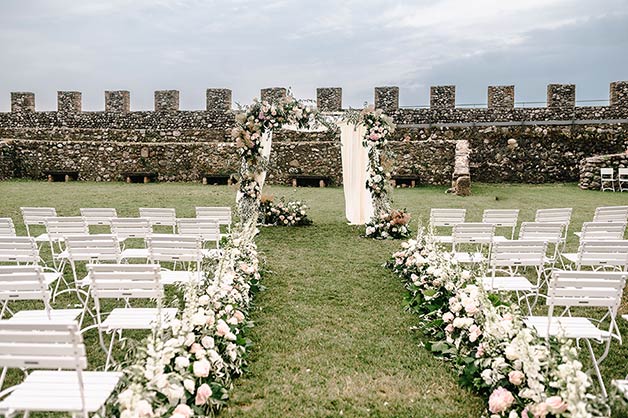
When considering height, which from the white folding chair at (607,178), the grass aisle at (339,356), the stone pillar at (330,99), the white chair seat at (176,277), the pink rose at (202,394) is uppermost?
the stone pillar at (330,99)

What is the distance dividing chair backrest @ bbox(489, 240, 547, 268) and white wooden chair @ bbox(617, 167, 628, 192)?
14604 mm

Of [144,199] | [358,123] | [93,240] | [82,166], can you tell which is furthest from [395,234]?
[82,166]

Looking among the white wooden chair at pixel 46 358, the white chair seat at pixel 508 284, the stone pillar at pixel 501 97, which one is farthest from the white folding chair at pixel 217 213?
the stone pillar at pixel 501 97

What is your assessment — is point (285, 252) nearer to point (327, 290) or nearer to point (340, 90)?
point (327, 290)

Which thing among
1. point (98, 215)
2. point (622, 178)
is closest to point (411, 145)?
point (622, 178)

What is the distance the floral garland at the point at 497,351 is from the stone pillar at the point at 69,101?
2266cm

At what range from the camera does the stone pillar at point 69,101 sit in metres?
24.4

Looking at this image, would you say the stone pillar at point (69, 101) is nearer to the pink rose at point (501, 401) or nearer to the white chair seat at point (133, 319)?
the white chair seat at point (133, 319)

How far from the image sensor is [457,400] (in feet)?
12.1

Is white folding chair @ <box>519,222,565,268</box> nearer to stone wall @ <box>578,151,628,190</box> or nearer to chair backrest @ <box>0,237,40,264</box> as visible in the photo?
chair backrest @ <box>0,237,40,264</box>

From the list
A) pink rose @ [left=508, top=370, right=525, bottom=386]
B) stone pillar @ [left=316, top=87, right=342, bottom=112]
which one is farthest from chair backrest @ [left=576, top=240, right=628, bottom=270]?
stone pillar @ [left=316, top=87, right=342, bottom=112]

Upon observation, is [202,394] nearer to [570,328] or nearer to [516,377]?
[516,377]

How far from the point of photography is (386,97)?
23141 mm

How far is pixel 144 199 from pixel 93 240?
32.5 ft
